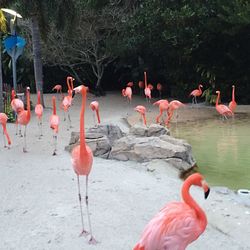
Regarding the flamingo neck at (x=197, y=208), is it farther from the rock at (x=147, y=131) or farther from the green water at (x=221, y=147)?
the rock at (x=147, y=131)

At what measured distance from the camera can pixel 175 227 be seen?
3.43 metres

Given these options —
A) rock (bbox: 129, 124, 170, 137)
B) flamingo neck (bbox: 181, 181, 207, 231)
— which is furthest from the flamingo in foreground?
rock (bbox: 129, 124, 170, 137)

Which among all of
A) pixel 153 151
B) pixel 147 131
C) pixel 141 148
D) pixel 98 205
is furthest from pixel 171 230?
pixel 147 131

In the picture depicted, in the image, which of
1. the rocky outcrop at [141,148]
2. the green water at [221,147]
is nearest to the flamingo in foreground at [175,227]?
the green water at [221,147]

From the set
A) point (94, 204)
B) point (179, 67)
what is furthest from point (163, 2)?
point (94, 204)

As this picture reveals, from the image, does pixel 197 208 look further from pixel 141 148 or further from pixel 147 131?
pixel 147 131

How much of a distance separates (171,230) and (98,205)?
217 centimetres

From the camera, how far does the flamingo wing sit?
3389 millimetres

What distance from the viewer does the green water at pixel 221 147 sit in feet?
25.6

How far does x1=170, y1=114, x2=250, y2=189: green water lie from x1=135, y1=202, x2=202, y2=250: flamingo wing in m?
3.80

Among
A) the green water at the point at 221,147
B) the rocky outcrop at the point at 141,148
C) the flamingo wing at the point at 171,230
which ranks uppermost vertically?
the flamingo wing at the point at 171,230

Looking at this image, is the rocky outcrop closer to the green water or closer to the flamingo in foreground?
the green water

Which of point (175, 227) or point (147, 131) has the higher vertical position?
point (175, 227)

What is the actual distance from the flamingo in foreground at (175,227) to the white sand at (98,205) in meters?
0.94
